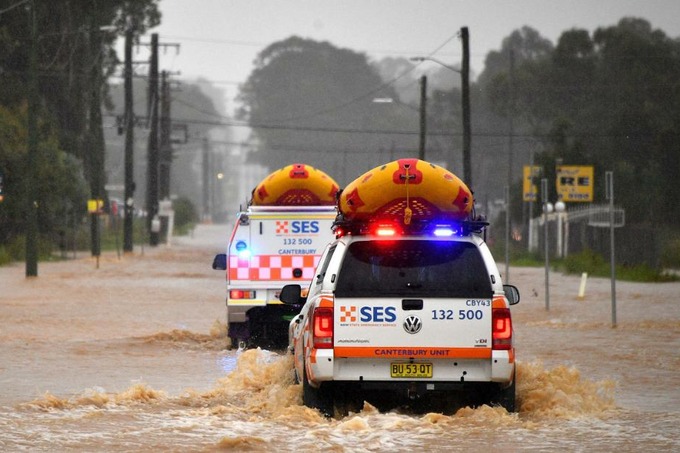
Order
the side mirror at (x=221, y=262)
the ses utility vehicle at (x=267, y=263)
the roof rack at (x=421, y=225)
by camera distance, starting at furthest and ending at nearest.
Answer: the side mirror at (x=221, y=262) → the ses utility vehicle at (x=267, y=263) → the roof rack at (x=421, y=225)

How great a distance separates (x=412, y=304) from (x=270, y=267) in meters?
8.34

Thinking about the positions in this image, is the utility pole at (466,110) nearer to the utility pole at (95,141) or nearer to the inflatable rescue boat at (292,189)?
the utility pole at (95,141)

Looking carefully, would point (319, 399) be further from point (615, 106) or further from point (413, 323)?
point (615, 106)

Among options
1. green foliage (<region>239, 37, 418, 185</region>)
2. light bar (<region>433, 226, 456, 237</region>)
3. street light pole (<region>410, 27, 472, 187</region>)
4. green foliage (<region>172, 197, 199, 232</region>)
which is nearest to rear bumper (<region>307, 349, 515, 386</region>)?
light bar (<region>433, 226, 456, 237</region>)

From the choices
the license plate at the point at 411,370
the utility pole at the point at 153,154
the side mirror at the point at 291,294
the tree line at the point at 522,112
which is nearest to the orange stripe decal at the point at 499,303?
the license plate at the point at 411,370

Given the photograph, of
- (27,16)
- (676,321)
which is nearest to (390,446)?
(676,321)

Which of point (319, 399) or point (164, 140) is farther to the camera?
point (164, 140)

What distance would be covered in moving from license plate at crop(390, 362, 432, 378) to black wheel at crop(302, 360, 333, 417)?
59cm

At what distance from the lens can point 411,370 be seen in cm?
1187

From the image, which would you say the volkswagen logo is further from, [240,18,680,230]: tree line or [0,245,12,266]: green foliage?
[240,18,680,230]: tree line

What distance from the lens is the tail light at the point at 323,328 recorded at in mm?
11859

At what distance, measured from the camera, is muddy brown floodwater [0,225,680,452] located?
37.3 feet

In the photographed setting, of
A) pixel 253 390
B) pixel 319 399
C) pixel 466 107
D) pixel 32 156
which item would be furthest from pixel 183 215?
pixel 319 399

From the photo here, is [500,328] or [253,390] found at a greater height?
[500,328]
